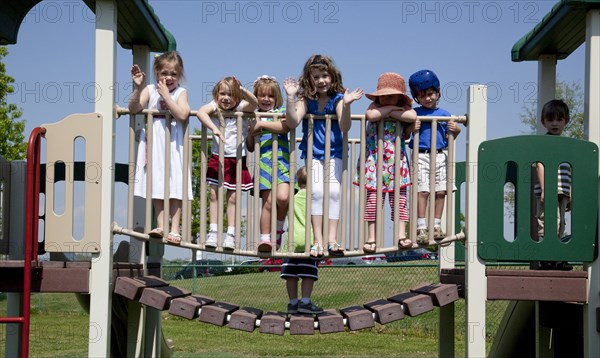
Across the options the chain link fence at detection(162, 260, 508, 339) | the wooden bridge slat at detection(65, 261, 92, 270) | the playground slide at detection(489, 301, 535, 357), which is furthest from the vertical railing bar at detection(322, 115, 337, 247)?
the chain link fence at detection(162, 260, 508, 339)

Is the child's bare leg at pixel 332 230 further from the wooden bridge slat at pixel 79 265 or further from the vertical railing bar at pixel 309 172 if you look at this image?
the wooden bridge slat at pixel 79 265

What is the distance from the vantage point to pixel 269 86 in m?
6.35

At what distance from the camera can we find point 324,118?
5.92 meters

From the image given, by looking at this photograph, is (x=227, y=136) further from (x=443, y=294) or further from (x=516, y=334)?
(x=516, y=334)

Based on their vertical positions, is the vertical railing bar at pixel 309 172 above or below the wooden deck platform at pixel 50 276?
above

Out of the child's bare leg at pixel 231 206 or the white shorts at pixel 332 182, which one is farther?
the child's bare leg at pixel 231 206

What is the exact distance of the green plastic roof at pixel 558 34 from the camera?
20.6 ft

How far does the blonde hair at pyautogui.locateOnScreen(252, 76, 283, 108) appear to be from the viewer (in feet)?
20.8

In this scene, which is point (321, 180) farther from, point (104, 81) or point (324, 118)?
point (104, 81)

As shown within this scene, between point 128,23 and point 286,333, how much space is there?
355 inches

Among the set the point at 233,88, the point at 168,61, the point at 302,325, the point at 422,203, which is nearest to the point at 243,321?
the point at 302,325

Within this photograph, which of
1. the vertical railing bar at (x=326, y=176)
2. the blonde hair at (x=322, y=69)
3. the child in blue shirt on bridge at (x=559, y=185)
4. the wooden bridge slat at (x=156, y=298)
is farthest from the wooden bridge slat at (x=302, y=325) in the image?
the child in blue shirt on bridge at (x=559, y=185)

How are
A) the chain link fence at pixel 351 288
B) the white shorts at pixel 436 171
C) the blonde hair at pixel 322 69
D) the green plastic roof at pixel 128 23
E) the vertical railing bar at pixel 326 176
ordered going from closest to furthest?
the vertical railing bar at pixel 326 176 < the blonde hair at pixel 322 69 < the white shorts at pixel 436 171 < the green plastic roof at pixel 128 23 < the chain link fence at pixel 351 288

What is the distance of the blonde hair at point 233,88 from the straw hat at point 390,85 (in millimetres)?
911
